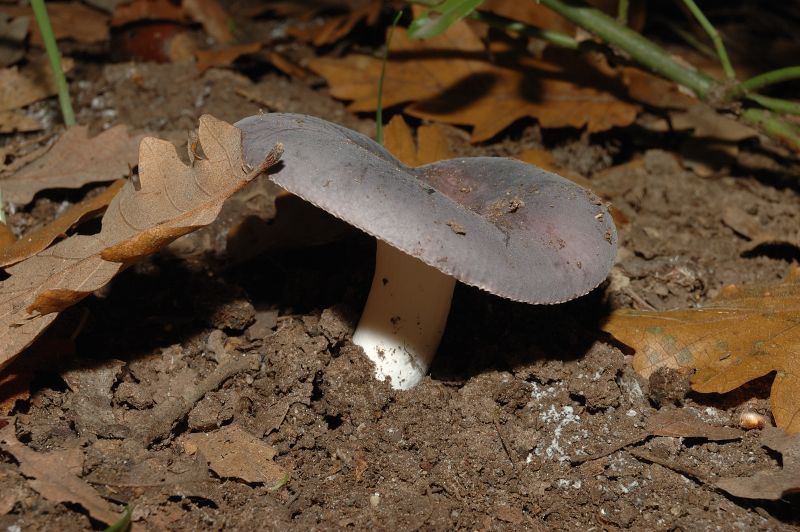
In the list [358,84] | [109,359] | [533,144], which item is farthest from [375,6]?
[109,359]

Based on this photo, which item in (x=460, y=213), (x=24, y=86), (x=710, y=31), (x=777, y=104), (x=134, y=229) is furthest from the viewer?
(x=24, y=86)

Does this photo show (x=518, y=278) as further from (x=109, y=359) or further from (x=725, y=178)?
(x=725, y=178)

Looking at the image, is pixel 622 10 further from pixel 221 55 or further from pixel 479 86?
pixel 221 55

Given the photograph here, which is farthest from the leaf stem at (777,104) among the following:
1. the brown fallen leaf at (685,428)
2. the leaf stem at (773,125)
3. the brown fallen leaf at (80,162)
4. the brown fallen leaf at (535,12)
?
the brown fallen leaf at (80,162)

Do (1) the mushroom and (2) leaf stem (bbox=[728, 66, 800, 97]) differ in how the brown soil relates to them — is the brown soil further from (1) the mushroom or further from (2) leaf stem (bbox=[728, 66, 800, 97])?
(2) leaf stem (bbox=[728, 66, 800, 97])

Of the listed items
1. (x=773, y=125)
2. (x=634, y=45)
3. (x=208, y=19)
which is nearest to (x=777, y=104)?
(x=773, y=125)

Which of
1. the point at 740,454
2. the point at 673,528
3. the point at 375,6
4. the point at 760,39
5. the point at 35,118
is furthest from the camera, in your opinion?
the point at 760,39
